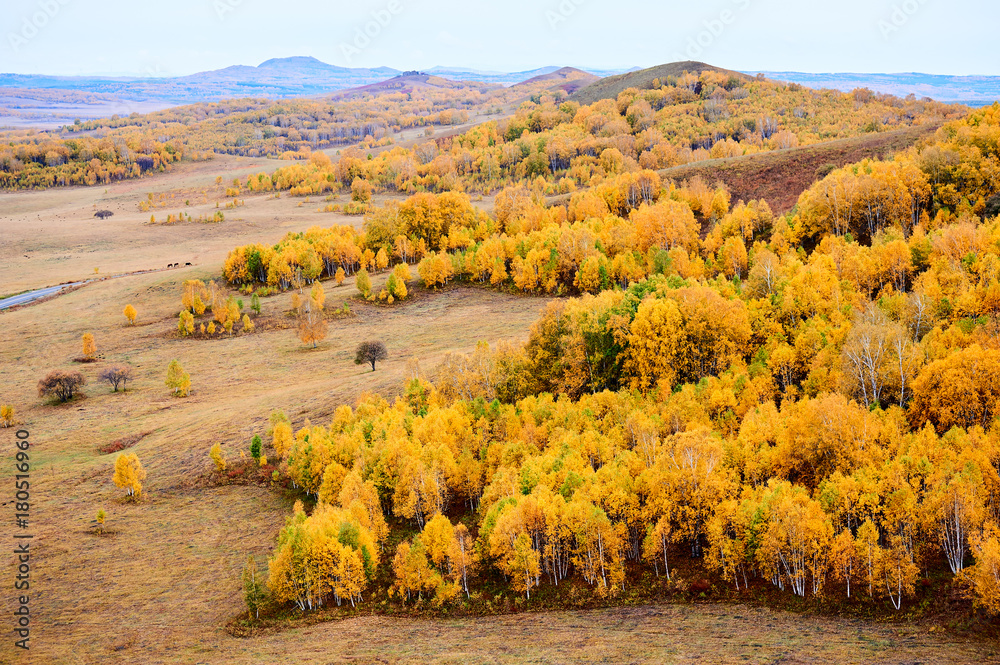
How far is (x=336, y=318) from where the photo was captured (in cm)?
10531

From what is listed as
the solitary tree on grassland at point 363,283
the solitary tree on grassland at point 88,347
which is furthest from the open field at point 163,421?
the solitary tree on grassland at point 363,283

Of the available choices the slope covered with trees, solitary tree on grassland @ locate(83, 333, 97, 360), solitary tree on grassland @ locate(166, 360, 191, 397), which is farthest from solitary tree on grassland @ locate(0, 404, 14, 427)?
the slope covered with trees

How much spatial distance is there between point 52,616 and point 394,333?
189ft

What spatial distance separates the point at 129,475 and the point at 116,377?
3017cm

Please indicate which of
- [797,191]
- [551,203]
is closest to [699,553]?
[797,191]

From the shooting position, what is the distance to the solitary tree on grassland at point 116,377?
84375 millimetres

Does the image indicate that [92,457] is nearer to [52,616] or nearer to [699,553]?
[52,616]

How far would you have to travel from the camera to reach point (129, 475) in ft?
194

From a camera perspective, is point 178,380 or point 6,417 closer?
point 6,417

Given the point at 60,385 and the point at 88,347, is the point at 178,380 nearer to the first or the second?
the point at 60,385

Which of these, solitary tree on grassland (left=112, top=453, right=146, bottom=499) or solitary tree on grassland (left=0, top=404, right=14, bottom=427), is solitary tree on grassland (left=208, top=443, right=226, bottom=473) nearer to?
solitary tree on grassland (left=112, top=453, right=146, bottom=499)

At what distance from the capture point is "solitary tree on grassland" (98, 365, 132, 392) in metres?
84.4

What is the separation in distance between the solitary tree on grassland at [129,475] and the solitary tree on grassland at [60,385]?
2822 centimetres

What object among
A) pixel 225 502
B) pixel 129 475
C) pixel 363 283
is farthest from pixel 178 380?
pixel 363 283
